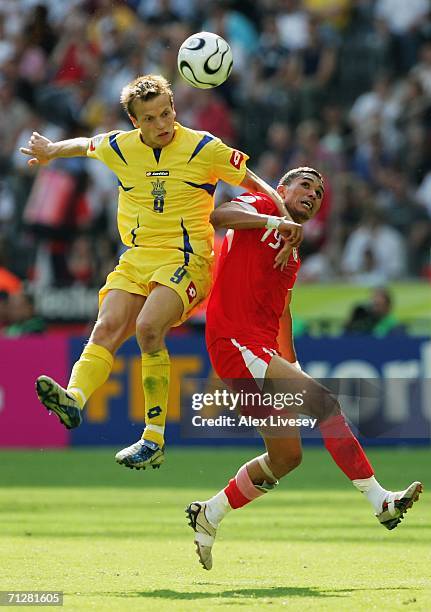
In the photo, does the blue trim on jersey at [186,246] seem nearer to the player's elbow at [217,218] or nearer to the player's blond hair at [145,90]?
the player's elbow at [217,218]

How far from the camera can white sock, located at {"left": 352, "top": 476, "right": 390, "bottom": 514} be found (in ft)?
27.0

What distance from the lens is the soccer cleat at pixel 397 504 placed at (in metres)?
8.01

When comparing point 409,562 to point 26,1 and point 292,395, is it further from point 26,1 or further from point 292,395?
point 26,1

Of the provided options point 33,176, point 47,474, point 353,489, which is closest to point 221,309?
point 353,489

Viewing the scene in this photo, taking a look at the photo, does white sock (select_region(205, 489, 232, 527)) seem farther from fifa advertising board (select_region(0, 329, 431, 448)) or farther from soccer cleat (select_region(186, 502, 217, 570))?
fifa advertising board (select_region(0, 329, 431, 448))

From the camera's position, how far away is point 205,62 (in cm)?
912

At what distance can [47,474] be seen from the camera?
14109mm

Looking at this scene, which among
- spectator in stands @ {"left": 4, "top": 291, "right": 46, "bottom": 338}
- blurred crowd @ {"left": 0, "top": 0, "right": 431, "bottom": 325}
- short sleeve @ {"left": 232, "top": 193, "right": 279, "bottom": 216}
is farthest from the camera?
blurred crowd @ {"left": 0, "top": 0, "right": 431, "bottom": 325}

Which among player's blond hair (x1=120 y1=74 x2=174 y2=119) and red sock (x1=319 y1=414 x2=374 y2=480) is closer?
red sock (x1=319 y1=414 x2=374 y2=480)

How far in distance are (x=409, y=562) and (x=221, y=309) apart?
6.28ft

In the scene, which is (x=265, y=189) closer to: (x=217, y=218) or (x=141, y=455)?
(x=217, y=218)

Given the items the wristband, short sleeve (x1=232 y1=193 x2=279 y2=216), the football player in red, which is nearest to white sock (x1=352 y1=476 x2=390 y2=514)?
the football player in red

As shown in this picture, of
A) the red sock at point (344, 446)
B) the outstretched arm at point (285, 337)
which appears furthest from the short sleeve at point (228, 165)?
the red sock at point (344, 446)

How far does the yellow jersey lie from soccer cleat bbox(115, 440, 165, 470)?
4.10 ft
